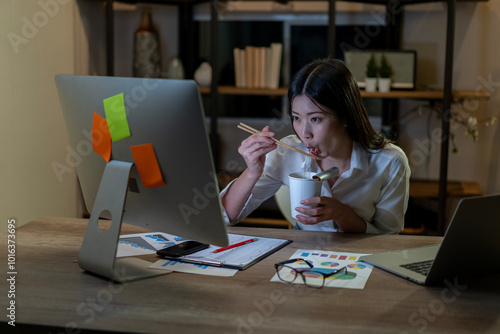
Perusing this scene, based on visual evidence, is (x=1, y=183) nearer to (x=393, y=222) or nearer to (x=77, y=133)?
(x=77, y=133)

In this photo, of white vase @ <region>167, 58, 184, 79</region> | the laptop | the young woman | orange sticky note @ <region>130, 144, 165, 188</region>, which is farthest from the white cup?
white vase @ <region>167, 58, 184, 79</region>

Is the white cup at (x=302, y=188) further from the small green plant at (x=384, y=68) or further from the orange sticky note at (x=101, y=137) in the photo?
the small green plant at (x=384, y=68)

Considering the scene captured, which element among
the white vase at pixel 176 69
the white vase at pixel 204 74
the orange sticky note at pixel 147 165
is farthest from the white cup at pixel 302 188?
the white vase at pixel 176 69

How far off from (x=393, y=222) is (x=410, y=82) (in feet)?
5.56

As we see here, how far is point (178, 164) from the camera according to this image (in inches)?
49.6

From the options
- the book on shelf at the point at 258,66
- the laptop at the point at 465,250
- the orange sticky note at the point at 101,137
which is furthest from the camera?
the book on shelf at the point at 258,66

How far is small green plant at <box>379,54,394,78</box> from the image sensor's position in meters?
3.30

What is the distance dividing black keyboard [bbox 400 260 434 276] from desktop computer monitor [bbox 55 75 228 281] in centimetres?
45

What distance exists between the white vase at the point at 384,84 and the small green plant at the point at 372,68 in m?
0.05

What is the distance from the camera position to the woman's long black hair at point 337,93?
1749mm

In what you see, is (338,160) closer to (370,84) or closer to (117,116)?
(117,116)

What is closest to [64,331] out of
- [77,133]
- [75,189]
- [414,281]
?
[77,133]

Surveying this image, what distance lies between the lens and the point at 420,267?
54.3 inches

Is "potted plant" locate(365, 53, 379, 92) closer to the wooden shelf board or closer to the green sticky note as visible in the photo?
the wooden shelf board
